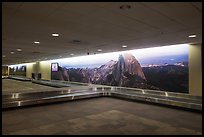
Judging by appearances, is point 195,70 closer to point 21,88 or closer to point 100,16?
point 100,16

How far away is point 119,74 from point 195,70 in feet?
15.9

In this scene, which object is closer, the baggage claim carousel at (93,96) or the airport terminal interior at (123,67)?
the airport terminal interior at (123,67)

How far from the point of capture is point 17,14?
10.8ft

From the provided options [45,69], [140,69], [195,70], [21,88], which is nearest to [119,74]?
[140,69]

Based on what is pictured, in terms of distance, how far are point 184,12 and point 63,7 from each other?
7.77 ft

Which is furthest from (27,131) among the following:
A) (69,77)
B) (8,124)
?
(69,77)

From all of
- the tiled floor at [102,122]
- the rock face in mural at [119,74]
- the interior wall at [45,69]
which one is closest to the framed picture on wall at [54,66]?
the interior wall at [45,69]

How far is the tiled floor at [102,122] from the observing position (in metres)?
3.79

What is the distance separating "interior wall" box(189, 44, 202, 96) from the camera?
685cm

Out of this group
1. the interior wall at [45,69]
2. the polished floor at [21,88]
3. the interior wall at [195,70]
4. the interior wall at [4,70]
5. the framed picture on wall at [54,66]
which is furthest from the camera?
the interior wall at [4,70]

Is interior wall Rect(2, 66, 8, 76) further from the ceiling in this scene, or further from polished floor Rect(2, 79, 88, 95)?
the ceiling

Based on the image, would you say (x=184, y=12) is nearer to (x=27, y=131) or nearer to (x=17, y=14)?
(x=17, y=14)

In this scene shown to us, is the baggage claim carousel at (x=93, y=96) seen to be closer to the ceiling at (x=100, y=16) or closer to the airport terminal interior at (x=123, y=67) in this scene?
the airport terminal interior at (x=123, y=67)

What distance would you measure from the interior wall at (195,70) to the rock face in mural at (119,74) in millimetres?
2102
